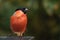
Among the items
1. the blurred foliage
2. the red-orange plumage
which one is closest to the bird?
the red-orange plumage

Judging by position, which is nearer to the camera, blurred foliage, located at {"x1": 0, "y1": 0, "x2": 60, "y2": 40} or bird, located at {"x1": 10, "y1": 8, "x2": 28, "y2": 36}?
bird, located at {"x1": 10, "y1": 8, "x2": 28, "y2": 36}

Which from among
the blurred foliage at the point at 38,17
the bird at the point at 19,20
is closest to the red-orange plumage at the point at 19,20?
the bird at the point at 19,20

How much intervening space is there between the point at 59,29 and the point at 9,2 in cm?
60

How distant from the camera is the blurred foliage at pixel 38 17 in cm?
239

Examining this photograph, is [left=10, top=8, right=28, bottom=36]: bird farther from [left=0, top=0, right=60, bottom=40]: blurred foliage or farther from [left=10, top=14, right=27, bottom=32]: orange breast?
[left=0, top=0, right=60, bottom=40]: blurred foliage

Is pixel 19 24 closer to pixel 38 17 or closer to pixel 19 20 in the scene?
pixel 19 20

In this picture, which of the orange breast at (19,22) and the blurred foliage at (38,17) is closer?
the orange breast at (19,22)

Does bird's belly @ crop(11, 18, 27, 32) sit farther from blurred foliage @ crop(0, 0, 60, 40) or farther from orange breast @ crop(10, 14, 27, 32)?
blurred foliage @ crop(0, 0, 60, 40)

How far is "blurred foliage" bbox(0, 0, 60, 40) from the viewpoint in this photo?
2395 mm

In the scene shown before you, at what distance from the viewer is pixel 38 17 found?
265cm

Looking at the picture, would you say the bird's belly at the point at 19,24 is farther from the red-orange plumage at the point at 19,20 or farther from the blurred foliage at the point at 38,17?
the blurred foliage at the point at 38,17

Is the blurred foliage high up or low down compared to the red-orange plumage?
up

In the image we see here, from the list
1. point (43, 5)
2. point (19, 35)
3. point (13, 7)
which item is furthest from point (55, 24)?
point (19, 35)

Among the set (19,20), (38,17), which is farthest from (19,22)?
(38,17)
